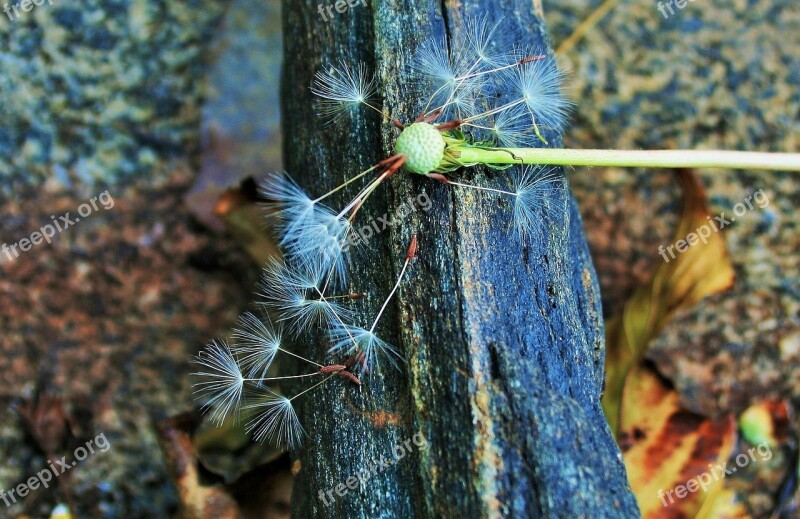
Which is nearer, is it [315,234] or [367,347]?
[367,347]

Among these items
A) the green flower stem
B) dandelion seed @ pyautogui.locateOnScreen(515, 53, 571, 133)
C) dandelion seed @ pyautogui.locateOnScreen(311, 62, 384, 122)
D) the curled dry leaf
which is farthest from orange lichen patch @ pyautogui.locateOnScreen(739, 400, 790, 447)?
dandelion seed @ pyautogui.locateOnScreen(311, 62, 384, 122)

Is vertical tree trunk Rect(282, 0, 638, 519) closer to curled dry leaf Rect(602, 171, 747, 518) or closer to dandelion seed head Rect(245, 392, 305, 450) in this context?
dandelion seed head Rect(245, 392, 305, 450)

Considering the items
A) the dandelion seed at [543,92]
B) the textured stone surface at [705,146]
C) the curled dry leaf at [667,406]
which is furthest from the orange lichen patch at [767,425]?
the dandelion seed at [543,92]

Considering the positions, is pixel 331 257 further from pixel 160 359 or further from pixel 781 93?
pixel 781 93

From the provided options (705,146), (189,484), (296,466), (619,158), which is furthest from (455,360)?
(705,146)

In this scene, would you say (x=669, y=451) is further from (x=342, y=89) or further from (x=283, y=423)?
(x=342, y=89)
